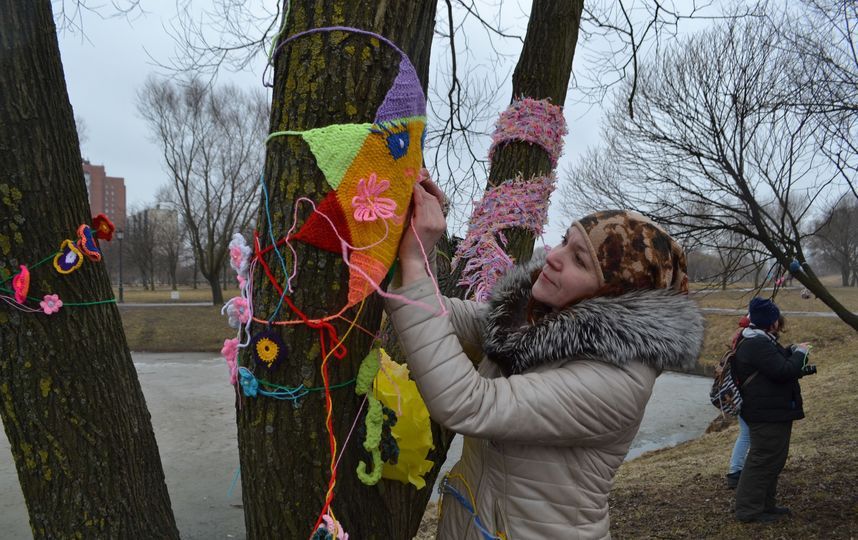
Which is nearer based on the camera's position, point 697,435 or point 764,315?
point 764,315

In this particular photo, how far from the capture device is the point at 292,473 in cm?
125

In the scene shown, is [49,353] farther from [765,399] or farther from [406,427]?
[765,399]

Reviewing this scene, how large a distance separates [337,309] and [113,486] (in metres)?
0.95

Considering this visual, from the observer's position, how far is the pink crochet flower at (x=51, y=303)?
155 centimetres

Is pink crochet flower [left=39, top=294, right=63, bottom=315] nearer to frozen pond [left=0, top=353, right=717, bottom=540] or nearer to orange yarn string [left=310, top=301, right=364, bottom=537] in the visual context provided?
orange yarn string [left=310, top=301, right=364, bottom=537]

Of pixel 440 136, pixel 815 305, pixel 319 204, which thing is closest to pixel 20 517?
pixel 440 136

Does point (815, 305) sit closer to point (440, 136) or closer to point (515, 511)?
point (440, 136)

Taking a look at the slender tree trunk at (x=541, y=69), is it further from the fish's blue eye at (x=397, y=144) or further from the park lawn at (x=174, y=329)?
the park lawn at (x=174, y=329)

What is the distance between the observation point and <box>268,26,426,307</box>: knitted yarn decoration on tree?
1.15 meters

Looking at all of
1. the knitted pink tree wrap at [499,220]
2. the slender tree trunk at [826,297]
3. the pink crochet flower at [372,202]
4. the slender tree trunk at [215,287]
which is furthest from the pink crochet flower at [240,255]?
the slender tree trunk at [215,287]

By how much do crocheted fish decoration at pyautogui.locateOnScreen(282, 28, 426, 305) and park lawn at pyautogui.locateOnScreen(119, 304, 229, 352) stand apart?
14.7 metres

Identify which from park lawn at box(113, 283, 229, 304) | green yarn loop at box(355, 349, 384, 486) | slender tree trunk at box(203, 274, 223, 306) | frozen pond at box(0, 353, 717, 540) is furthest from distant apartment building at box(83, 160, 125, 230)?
green yarn loop at box(355, 349, 384, 486)

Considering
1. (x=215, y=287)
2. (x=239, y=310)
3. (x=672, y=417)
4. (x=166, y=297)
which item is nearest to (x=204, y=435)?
(x=239, y=310)

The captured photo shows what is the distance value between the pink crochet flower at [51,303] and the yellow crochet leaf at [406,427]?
923 millimetres
